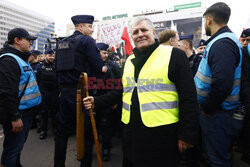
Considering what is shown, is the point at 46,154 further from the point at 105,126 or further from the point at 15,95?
the point at 15,95

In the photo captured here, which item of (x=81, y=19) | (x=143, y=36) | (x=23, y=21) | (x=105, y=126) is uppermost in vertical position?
(x=23, y=21)

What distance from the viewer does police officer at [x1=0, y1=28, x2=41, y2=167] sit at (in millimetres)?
2008

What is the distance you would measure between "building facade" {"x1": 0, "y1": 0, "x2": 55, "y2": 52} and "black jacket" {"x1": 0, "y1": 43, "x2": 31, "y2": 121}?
8249 cm

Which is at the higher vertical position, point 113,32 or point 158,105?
point 113,32

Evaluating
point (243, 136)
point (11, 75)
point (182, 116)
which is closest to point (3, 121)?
point (11, 75)

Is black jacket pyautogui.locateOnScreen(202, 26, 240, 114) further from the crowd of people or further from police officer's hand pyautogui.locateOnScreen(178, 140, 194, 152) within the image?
police officer's hand pyautogui.locateOnScreen(178, 140, 194, 152)

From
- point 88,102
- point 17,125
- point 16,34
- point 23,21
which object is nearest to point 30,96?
point 17,125

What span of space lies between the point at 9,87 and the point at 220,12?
254 centimetres

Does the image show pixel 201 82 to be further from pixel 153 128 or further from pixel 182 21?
pixel 182 21

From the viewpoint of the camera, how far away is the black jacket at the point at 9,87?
1998 millimetres

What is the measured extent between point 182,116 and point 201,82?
2.04 ft

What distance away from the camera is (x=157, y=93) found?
146 centimetres

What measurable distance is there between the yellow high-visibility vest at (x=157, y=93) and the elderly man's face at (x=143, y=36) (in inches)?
6.5

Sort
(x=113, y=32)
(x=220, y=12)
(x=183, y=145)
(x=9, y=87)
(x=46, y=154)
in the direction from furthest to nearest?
1. (x=113, y=32)
2. (x=46, y=154)
3. (x=9, y=87)
4. (x=220, y=12)
5. (x=183, y=145)
